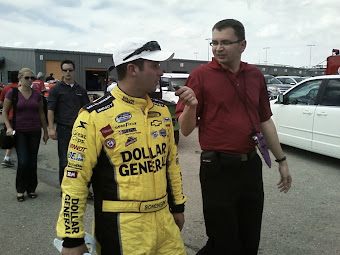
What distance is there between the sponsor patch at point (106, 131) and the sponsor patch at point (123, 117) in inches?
2.4

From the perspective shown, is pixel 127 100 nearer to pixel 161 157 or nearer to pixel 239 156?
pixel 161 157

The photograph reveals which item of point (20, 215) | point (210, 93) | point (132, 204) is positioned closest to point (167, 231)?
→ point (132, 204)

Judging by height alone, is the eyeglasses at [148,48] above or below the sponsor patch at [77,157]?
above

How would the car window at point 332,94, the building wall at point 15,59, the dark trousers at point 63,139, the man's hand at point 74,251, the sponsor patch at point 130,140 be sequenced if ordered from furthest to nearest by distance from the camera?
the building wall at point 15,59
the car window at point 332,94
the dark trousers at point 63,139
the sponsor patch at point 130,140
the man's hand at point 74,251

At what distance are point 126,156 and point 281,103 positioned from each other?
6208 mm

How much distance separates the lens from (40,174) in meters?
5.88

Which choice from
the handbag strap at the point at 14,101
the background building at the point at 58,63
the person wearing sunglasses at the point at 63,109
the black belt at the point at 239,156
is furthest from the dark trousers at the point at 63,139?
A: the background building at the point at 58,63

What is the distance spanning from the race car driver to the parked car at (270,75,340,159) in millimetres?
5080

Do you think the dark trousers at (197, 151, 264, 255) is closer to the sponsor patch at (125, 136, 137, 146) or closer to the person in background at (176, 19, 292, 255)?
the person in background at (176, 19, 292, 255)

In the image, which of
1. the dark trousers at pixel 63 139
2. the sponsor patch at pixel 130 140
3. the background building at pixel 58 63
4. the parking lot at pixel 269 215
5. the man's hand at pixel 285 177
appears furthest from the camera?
the background building at pixel 58 63

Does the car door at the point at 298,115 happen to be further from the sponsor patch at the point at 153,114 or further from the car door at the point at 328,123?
the sponsor patch at the point at 153,114

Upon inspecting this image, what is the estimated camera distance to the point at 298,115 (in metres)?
6.77

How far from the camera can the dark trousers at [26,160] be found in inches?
179

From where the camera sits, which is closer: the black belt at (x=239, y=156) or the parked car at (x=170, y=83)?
the black belt at (x=239, y=156)
